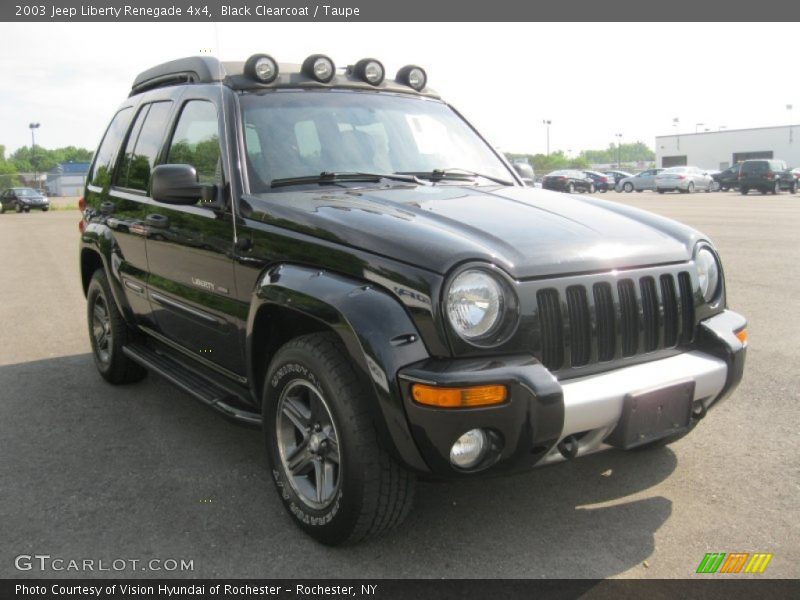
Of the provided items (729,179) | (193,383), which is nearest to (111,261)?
(193,383)

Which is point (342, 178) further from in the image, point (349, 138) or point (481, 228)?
point (481, 228)

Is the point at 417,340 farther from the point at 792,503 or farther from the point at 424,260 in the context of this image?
the point at 792,503

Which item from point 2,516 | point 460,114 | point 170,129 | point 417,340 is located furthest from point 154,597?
point 460,114

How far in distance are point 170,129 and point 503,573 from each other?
304 cm

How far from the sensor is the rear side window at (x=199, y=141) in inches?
151

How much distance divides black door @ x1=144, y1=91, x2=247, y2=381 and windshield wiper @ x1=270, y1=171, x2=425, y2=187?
31 cm

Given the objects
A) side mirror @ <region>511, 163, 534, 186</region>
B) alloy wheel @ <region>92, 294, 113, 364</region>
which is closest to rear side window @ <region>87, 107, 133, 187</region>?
alloy wheel @ <region>92, 294, 113, 364</region>

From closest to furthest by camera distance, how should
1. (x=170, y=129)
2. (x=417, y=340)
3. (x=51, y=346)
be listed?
1. (x=417, y=340)
2. (x=170, y=129)
3. (x=51, y=346)

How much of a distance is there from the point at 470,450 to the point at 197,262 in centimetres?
189

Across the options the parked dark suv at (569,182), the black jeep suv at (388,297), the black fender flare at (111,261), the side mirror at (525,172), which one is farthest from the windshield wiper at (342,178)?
the parked dark suv at (569,182)

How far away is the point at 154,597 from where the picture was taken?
2857mm

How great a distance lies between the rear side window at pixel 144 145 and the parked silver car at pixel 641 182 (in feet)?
143

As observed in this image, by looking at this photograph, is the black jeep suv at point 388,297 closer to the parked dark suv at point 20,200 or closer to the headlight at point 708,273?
the headlight at point 708,273

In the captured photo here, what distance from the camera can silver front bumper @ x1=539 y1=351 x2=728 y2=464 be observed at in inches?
109
